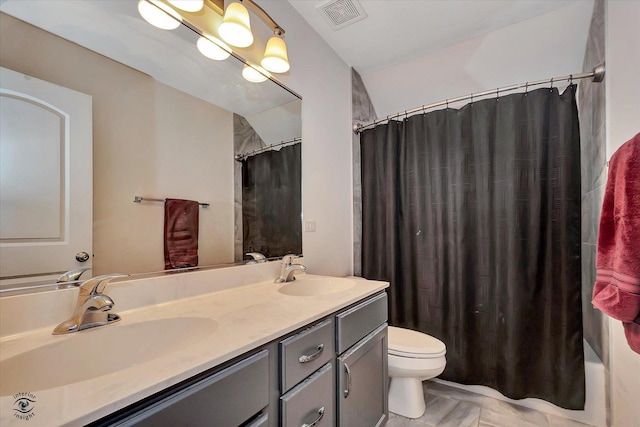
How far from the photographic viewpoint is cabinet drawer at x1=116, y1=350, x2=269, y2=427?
0.50 m

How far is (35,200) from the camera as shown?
744 mm

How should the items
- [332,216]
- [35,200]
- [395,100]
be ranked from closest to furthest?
[35,200] → [332,216] → [395,100]

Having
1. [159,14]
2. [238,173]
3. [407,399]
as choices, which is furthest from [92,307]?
[407,399]

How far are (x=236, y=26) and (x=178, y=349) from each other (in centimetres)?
122

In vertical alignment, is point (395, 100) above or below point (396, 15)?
below

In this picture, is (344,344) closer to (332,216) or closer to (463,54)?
(332,216)

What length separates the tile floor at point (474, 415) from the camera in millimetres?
1521

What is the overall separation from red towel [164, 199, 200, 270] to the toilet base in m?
1.40

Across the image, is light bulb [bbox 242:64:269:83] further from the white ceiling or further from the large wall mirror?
the white ceiling

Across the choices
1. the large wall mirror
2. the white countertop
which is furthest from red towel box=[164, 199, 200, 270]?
the white countertop

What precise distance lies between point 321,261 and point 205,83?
4.01 ft

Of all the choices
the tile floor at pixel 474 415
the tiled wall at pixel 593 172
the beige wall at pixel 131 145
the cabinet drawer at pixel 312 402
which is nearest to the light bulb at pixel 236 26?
the beige wall at pixel 131 145

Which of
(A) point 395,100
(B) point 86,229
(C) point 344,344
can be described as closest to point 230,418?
(C) point 344,344

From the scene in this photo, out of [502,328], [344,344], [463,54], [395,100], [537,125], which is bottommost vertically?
[502,328]
